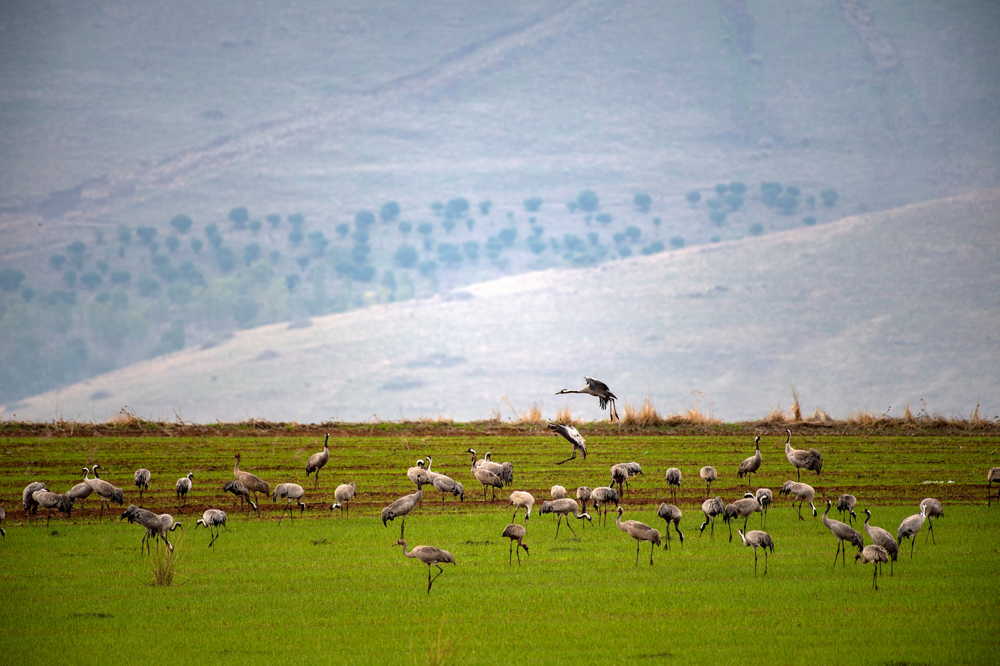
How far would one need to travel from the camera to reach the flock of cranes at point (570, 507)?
1981 centimetres

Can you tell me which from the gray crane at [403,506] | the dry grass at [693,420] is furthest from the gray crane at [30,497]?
the dry grass at [693,420]

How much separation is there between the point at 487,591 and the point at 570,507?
5.67 meters

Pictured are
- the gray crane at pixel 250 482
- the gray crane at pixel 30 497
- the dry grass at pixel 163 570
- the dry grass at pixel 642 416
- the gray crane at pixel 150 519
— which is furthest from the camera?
the dry grass at pixel 642 416

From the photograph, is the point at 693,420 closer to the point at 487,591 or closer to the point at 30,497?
the point at 30,497

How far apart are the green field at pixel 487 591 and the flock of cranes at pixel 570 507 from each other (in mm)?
378

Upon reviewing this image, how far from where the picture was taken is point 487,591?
19.1 metres

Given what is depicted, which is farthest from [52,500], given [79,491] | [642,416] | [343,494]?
[642,416]

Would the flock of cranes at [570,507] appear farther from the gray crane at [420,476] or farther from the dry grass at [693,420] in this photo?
the dry grass at [693,420]

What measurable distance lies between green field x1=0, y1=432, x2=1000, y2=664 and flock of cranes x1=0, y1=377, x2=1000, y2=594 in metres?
0.38

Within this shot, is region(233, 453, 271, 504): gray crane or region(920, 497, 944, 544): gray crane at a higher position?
region(233, 453, 271, 504): gray crane

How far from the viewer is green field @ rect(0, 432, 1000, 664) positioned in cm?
1567

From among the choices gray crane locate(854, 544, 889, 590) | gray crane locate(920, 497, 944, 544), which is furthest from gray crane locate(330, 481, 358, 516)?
gray crane locate(854, 544, 889, 590)

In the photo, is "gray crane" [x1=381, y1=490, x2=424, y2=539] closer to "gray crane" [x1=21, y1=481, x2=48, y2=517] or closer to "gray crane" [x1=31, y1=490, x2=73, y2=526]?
"gray crane" [x1=31, y1=490, x2=73, y2=526]

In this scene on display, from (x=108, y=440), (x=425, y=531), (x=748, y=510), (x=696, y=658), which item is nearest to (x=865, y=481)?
(x=748, y=510)
